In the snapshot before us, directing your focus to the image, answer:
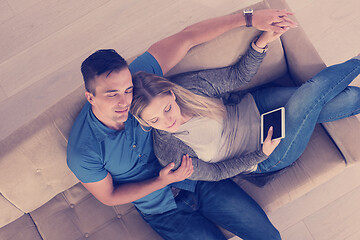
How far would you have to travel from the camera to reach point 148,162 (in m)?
1.64

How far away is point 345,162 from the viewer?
1.70m

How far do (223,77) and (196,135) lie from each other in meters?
0.35

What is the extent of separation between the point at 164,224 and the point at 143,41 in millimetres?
1339

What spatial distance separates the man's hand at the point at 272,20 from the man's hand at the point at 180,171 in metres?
0.75

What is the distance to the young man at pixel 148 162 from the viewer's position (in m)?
1.35

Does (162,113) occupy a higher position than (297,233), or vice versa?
(162,113)

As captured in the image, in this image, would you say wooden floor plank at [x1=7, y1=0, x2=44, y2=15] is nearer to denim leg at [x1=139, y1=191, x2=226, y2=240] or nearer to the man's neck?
the man's neck

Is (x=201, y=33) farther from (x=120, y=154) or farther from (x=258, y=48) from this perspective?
(x=120, y=154)

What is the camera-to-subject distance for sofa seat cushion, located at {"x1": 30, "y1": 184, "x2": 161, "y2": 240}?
173cm

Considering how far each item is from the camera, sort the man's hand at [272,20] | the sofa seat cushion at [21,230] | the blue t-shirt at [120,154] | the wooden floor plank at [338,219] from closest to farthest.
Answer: the blue t-shirt at [120,154] → the man's hand at [272,20] → the sofa seat cushion at [21,230] → the wooden floor plank at [338,219]

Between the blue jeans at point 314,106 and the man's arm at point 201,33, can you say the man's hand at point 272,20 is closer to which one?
the man's arm at point 201,33

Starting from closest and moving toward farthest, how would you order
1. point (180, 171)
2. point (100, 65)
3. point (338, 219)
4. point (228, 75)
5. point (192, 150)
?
1. point (100, 65)
2. point (180, 171)
3. point (192, 150)
4. point (228, 75)
5. point (338, 219)

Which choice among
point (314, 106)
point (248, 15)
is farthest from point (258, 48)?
point (314, 106)

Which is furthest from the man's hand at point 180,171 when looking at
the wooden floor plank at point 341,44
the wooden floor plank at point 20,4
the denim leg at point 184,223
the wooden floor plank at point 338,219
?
the wooden floor plank at point 20,4
